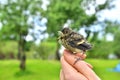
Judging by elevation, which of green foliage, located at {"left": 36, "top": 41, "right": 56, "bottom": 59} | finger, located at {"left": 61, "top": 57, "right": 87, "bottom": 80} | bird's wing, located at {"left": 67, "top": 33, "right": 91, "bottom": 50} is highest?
green foliage, located at {"left": 36, "top": 41, "right": 56, "bottom": 59}

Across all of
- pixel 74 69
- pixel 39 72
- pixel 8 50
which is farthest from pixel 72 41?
pixel 8 50

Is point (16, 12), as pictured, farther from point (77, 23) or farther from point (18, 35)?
point (77, 23)

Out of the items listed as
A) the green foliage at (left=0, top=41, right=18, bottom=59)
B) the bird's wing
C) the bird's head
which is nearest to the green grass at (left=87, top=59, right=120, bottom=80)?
the green foliage at (left=0, top=41, right=18, bottom=59)

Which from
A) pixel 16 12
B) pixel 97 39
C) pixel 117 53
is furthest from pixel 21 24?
pixel 117 53

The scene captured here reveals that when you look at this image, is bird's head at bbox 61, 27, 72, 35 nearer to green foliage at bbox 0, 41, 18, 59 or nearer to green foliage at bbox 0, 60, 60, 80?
green foliage at bbox 0, 60, 60, 80

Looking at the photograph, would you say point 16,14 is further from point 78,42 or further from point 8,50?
point 78,42

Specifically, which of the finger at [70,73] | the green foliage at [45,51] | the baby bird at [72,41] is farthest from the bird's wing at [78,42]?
the green foliage at [45,51]
